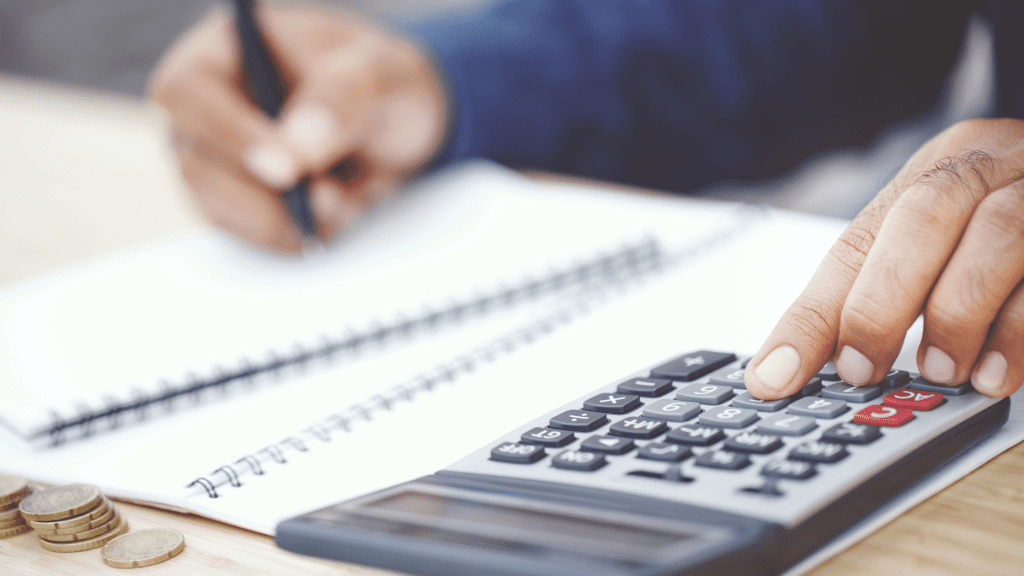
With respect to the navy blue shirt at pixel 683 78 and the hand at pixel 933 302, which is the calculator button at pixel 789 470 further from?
the navy blue shirt at pixel 683 78

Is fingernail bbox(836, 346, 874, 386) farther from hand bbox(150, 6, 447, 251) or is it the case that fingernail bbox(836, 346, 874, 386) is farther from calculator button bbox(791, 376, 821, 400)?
hand bbox(150, 6, 447, 251)

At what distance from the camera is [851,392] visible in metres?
0.29

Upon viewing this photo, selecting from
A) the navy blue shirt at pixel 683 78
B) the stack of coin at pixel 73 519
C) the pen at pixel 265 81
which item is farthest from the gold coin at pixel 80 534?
the navy blue shirt at pixel 683 78

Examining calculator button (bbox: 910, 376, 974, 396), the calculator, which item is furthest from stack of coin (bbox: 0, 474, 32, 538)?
calculator button (bbox: 910, 376, 974, 396)

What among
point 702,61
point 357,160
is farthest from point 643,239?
point 702,61

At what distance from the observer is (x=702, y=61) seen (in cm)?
88

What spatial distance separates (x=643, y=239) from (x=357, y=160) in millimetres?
300

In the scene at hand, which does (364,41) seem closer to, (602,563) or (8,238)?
(8,238)

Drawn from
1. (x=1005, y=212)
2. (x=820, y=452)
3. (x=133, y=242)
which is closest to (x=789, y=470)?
(x=820, y=452)

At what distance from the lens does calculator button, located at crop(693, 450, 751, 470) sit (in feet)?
0.81

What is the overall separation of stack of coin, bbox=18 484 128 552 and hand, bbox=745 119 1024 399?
0.74 ft

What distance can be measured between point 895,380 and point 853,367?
15mm

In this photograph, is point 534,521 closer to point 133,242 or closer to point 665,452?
point 665,452

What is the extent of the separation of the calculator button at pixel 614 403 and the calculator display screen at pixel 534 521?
71mm
